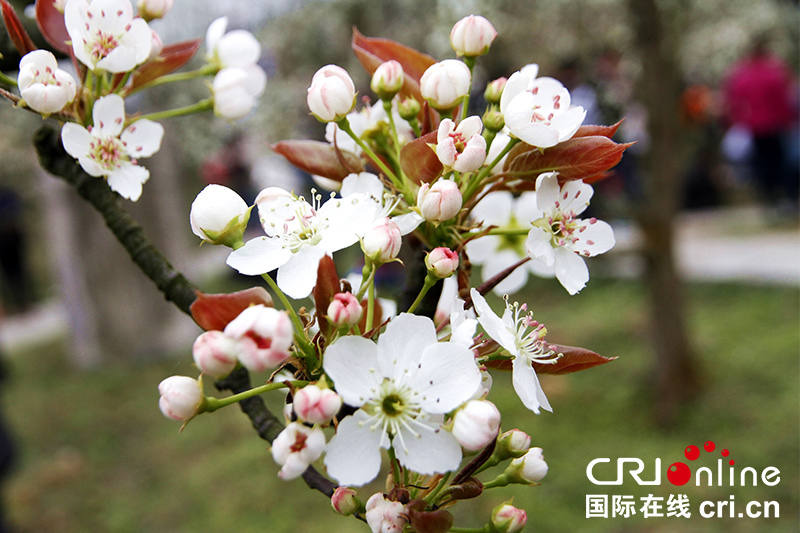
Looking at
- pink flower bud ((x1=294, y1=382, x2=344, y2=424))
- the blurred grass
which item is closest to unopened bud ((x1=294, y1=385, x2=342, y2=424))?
pink flower bud ((x1=294, y1=382, x2=344, y2=424))

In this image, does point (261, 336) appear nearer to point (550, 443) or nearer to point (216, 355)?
point (216, 355)

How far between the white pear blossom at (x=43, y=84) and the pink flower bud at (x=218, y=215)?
0.20 metres

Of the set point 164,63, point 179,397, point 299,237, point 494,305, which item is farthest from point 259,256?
point 494,305

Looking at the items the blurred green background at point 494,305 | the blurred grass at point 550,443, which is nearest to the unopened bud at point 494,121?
the blurred green background at point 494,305

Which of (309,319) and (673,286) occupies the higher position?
(309,319)

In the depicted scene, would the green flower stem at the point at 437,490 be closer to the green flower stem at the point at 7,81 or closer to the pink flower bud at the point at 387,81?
the pink flower bud at the point at 387,81

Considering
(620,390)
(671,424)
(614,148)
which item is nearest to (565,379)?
(620,390)

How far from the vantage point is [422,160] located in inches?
25.2

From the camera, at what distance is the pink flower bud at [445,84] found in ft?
2.16

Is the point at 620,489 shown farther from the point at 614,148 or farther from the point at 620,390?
the point at 614,148

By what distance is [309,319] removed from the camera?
2.10 feet

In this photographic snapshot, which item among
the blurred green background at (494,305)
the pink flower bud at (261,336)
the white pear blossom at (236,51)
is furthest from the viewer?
the blurred green background at (494,305)

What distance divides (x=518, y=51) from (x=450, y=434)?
19.3ft

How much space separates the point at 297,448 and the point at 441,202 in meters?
0.24
